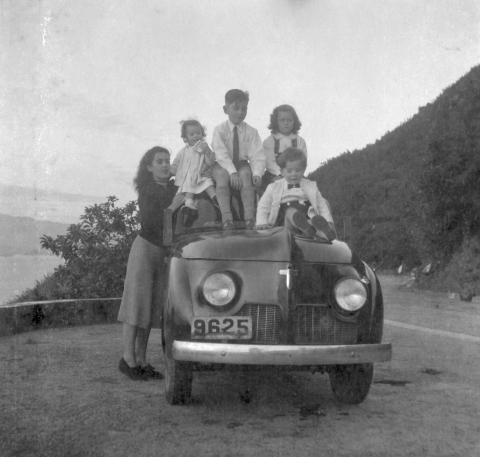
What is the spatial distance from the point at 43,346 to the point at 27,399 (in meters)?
2.63

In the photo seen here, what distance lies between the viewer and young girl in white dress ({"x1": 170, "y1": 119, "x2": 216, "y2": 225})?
5.48 metres

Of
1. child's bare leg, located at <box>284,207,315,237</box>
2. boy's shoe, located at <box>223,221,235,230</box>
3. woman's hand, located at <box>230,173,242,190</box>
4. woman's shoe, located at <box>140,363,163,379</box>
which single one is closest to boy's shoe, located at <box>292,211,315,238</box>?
child's bare leg, located at <box>284,207,315,237</box>

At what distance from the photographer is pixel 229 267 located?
3896 mm

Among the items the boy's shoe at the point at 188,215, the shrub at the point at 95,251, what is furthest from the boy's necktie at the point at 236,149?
the shrub at the point at 95,251

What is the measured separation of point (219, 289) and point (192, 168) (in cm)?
209

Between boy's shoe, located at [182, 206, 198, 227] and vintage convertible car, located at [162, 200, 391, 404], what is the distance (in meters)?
1.27

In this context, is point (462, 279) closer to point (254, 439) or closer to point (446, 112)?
point (446, 112)

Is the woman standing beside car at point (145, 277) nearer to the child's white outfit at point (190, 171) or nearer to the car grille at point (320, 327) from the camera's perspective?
the child's white outfit at point (190, 171)

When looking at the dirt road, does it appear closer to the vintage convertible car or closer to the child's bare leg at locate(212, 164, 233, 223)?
the vintage convertible car

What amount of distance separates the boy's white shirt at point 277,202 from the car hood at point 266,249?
833mm

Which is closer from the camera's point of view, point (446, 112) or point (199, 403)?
point (199, 403)

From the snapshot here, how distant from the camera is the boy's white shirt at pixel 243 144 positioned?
576 centimetres

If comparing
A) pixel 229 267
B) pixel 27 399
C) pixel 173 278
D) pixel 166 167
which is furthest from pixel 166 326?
pixel 166 167

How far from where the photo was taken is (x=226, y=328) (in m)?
3.78
